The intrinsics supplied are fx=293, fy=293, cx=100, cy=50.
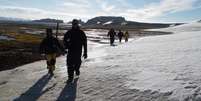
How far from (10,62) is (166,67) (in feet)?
44.1

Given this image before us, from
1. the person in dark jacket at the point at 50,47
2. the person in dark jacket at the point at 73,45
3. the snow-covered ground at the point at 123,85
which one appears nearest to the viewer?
the snow-covered ground at the point at 123,85

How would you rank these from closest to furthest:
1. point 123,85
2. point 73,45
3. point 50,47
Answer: point 123,85 → point 73,45 → point 50,47

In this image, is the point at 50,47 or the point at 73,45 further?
the point at 50,47

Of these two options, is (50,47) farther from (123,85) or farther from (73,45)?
(123,85)

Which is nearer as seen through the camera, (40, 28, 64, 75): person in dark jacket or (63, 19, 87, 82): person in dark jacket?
(63, 19, 87, 82): person in dark jacket

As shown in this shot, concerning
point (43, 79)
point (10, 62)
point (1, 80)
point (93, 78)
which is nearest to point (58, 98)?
point (93, 78)

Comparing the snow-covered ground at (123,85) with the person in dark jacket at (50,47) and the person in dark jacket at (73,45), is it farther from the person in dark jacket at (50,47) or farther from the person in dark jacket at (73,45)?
the person in dark jacket at (50,47)

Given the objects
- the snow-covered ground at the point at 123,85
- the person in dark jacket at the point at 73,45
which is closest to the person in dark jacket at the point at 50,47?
the snow-covered ground at the point at 123,85

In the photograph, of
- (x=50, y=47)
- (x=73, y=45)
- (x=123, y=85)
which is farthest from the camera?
(x=50, y=47)

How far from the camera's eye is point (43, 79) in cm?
1102

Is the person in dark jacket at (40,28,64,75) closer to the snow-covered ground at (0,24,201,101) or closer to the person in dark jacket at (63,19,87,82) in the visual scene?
the snow-covered ground at (0,24,201,101)

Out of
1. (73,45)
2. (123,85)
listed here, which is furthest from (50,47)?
(123,85)

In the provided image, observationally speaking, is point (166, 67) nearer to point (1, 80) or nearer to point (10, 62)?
point (1, 80)

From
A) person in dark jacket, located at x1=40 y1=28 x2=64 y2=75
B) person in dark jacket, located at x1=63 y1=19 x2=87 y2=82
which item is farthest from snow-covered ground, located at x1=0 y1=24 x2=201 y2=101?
person in dark jacket, located at x1=40 y1=28 x2=64 y2=75
